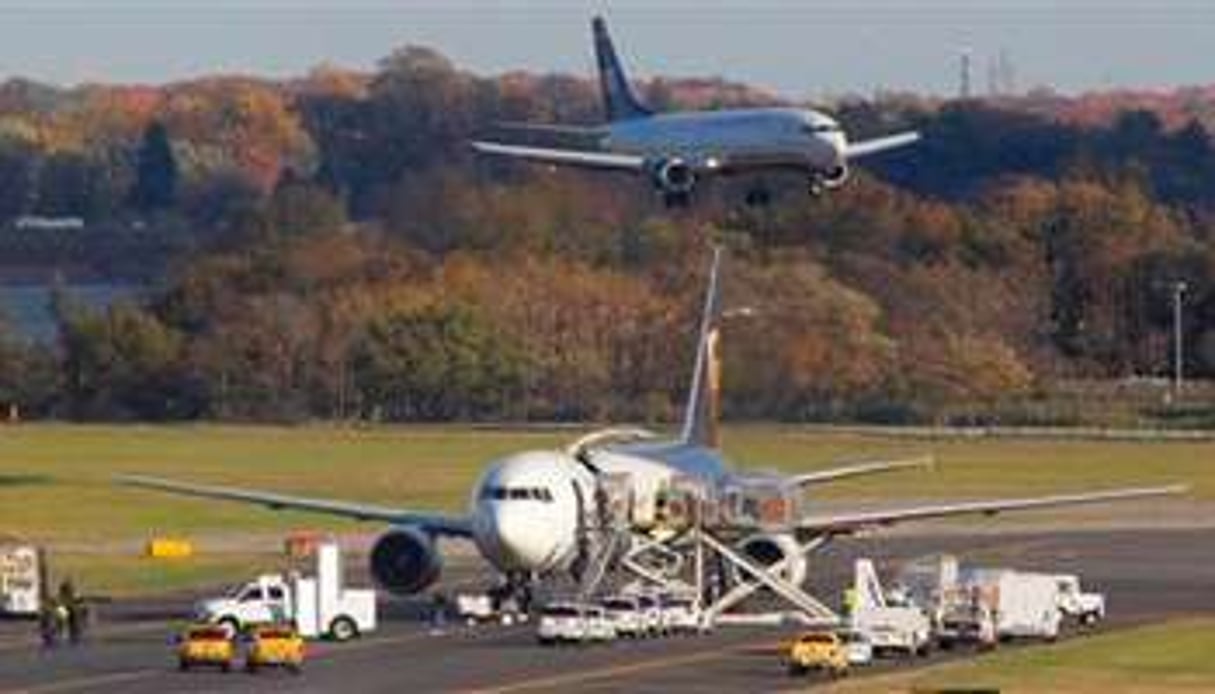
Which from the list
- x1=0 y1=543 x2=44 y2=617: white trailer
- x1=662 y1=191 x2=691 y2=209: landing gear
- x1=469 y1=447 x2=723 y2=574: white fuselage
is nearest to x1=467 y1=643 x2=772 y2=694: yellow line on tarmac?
x1=469 y1=447 x2=723 y2=574: white fuselage

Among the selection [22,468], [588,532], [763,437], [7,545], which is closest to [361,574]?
[7,545]

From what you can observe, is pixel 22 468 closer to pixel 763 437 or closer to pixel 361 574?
pixel 763 437

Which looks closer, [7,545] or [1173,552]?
[7,545]

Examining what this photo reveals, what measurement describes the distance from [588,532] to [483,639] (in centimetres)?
508

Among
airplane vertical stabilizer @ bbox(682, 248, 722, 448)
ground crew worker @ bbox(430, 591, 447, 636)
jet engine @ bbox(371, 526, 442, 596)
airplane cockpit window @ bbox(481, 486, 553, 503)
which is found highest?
airplane vertical stabilizer @ bbox(682, 248, 722, 448)

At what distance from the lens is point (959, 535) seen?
5182 inches

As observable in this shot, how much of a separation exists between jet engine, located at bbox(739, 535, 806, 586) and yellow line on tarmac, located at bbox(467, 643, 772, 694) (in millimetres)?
8836

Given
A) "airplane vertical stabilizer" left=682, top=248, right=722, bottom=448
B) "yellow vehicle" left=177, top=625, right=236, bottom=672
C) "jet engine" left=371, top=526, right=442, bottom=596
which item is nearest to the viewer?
"yellow vehicle" left=177, top=625, right=236, bottom=672

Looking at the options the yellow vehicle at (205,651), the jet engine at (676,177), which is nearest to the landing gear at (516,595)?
the yellow vehicle at (205,651)

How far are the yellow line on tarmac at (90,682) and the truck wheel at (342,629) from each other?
8.91 metres

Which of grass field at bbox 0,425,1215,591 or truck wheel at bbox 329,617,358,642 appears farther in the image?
grass field at bbox 0,425,1215,591

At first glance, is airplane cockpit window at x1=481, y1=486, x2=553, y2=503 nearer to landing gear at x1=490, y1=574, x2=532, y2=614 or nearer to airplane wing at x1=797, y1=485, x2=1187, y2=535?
landing gear at x1=490, y1=574, x2=532, y2=614

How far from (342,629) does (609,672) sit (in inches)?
426

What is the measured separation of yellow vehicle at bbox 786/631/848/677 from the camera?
81.5m
